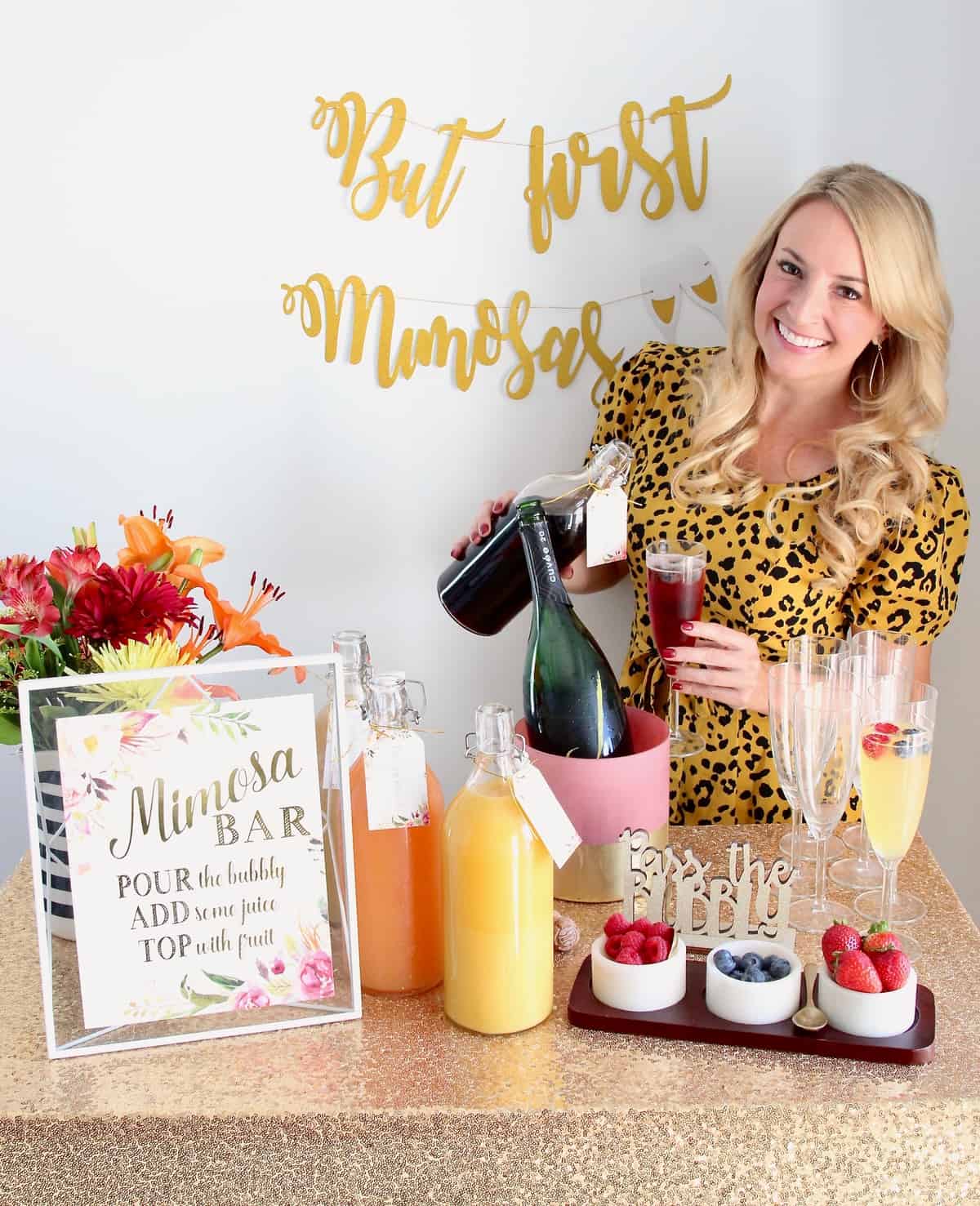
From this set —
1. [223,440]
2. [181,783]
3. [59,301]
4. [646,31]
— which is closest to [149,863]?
[181,783]

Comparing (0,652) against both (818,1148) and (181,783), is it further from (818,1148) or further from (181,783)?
(818,1148)

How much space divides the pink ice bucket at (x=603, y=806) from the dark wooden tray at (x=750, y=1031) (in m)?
0.20

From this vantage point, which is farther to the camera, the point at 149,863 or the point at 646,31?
the point at 646,31

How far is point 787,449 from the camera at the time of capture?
76.5 inches

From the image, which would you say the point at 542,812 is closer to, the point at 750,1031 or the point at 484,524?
the point at 750,1031

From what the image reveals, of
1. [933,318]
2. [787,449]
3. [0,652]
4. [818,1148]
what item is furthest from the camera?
[787,449]

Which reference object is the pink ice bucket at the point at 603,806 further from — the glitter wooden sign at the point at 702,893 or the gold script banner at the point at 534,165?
the gold script banner at the point at 534,165

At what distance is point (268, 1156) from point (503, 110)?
5.07ft

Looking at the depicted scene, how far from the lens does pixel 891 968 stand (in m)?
1.01

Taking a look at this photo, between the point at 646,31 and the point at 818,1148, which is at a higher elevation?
the point at 646,31

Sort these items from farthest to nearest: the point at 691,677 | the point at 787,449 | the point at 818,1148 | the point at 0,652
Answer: the point at 787,449, the point at 691,677, the point at 0,652, the point at 818,1148

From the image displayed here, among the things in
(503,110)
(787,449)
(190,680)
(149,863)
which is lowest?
(149,863)

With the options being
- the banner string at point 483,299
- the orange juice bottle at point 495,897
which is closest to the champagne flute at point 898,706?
the orange juice bottle at point 495,897

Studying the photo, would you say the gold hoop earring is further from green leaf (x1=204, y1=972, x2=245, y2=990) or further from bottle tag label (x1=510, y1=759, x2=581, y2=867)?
green leaf (x1=204, y1=972, x2=245, y2=990)
